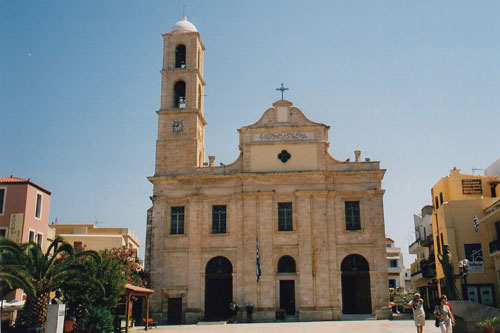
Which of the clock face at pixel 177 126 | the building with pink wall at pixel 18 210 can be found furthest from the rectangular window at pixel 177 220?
the building with pink wall at pixel 18 210

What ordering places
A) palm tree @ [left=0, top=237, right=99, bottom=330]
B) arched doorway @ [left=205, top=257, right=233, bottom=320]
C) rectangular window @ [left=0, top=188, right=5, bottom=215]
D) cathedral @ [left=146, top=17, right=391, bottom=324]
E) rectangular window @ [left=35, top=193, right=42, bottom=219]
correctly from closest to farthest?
palm tree @ [left=0, top=237, right=99, bottom=330] → rectangular window @ [left=0, top=188, right=5, bottom=215] → rectangular window @ [left=35, top=193, right=42, bottom=219] → cathedral @ [left=146, top=17, right=391, bottom=324] → arched doorway @ [left=205, top=257, right=233, bottom=320]

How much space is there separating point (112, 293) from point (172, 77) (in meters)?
19.2

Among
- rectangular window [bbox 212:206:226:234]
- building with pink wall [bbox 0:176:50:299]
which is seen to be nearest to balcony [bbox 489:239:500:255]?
rectangular window [bbox 212:206:226:234]

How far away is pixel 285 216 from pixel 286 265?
317 cm

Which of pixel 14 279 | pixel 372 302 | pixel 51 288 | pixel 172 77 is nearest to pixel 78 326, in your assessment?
pixel 51 288

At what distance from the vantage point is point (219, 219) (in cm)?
3438

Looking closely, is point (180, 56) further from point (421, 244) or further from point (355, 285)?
point (421, 244)

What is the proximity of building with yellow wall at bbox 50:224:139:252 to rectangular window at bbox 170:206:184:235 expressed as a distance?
5.95 m

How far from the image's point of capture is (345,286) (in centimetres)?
3469

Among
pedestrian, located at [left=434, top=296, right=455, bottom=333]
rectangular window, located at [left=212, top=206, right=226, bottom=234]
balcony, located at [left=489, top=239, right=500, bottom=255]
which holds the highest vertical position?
rectangular window, located at [left=212, top=206, right=226, bottom=234]

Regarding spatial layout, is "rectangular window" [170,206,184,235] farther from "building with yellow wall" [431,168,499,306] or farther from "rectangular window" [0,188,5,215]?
"building with yellow wall" [431,168,499,306]

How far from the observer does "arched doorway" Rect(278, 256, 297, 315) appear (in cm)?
3334

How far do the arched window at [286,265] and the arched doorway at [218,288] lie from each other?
3219mm

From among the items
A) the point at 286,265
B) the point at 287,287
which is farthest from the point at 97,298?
the point at 287,287
